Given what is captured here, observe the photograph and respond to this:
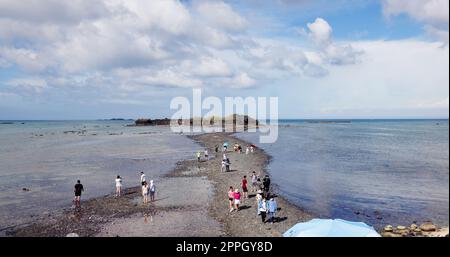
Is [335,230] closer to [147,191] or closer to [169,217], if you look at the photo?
[169,217]

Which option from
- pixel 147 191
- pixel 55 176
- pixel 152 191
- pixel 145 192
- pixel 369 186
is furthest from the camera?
pixel 55 176

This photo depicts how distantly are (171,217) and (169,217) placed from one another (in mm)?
119

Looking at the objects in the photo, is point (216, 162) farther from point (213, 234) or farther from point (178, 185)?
point (213, 234)

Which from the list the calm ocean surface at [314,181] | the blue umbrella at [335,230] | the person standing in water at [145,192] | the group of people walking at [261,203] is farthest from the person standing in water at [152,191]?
the blue umbrella at [335,230]

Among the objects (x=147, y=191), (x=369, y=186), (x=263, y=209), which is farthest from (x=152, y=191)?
(x=369, y=186)

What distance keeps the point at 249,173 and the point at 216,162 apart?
9459 mm

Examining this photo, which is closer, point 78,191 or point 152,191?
point 78,191

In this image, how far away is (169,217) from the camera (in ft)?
72.4

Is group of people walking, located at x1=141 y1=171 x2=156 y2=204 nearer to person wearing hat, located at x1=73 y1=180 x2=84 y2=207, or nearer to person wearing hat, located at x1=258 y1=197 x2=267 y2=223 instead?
person wearing hat, located at x1=73 y1=180 x2=84 y2=207

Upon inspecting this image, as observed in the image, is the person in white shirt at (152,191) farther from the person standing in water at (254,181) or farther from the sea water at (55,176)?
the person standing in water at (254,181)

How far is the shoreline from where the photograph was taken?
1952 centimetres

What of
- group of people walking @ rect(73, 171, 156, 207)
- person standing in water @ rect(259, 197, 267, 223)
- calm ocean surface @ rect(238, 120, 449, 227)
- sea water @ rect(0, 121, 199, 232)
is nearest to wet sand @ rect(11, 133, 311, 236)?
person standing in water @ rect(259, 197, 267, 223)

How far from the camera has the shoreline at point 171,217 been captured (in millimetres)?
19516
